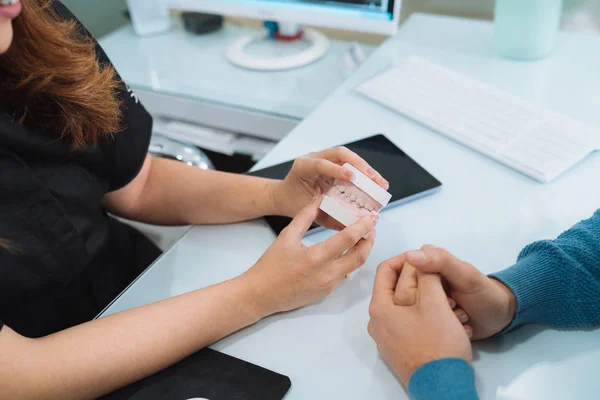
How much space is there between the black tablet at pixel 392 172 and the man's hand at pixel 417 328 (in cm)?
19

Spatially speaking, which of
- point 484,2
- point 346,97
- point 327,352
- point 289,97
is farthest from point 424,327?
point 484,2

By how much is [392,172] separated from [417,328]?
0.31m

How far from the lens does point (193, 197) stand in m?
0.80

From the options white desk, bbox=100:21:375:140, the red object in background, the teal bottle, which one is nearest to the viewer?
the teal bottle

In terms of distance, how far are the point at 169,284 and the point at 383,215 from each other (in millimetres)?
299

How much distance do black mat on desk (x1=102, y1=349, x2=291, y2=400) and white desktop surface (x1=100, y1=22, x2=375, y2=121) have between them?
2.07ft

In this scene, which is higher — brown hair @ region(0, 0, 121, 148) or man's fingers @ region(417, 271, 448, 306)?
brown hair @ region(0, 0, 121, 148)

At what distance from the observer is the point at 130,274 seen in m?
0.88

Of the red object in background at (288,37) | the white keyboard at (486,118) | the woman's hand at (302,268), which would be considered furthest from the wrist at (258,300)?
the red object in background at (288,37)

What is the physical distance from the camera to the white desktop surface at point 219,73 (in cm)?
114

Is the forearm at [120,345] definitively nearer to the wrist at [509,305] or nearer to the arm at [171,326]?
the arm at [171,326]

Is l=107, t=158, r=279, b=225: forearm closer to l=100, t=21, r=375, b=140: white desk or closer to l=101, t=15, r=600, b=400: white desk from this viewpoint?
l=101, t=15, r=600, b=400: white desk

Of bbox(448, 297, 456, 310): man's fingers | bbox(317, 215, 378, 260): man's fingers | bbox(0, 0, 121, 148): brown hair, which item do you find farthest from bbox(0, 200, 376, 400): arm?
bbox(0, 0, 121, 148): brown hair

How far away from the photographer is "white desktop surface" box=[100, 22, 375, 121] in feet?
3.73
